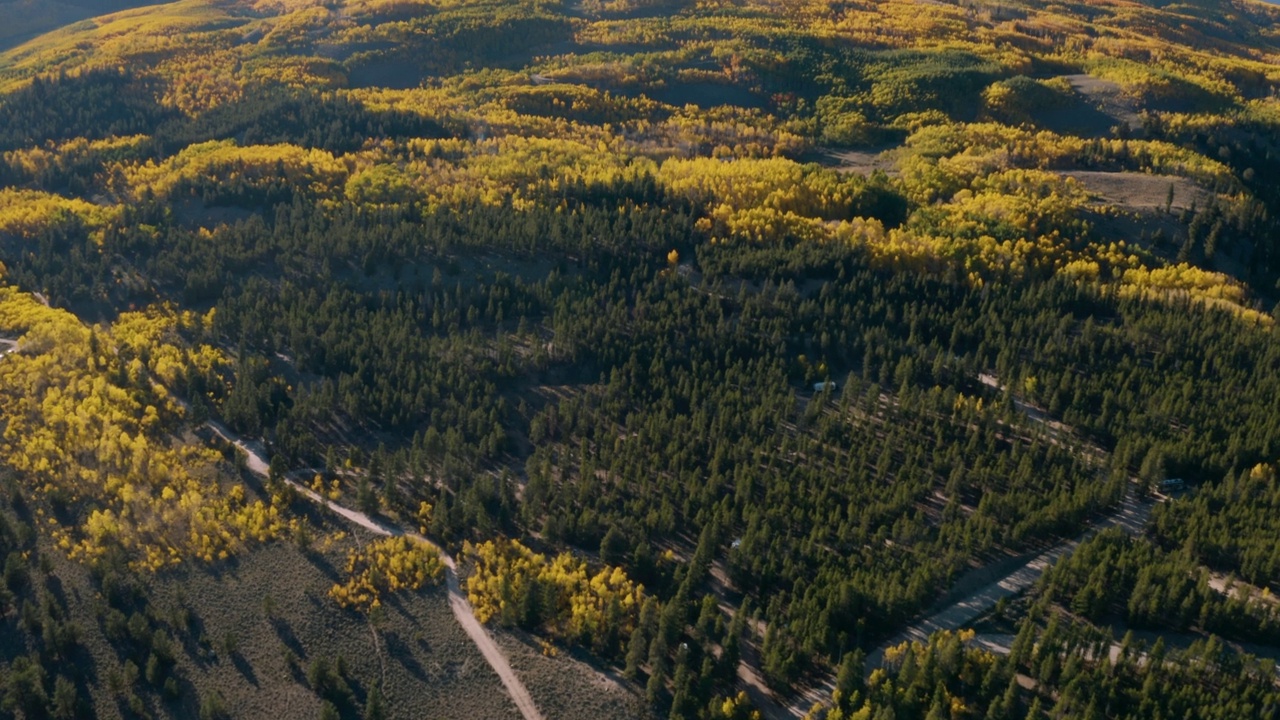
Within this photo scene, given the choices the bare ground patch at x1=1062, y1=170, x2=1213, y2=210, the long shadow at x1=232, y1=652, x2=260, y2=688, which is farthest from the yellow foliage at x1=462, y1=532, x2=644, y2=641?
the bare ground patch at x1=1062, y1=170, x2=1213, y2=210

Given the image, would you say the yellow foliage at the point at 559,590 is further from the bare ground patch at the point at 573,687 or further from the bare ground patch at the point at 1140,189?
the bare ground patch at the point at 1140,189

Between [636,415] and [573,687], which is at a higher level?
[636,415]

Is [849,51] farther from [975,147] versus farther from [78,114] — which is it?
[78,114]

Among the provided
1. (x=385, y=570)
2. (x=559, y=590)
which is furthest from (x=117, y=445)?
(x=559, y=590)

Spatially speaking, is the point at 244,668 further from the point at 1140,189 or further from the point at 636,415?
the point at 1140,189

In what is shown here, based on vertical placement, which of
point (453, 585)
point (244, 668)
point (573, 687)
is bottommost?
point (573, 687)
